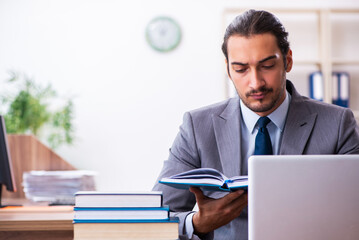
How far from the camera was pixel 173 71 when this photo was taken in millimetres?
4094

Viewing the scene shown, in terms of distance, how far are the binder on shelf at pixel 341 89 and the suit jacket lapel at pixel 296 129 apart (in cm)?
227

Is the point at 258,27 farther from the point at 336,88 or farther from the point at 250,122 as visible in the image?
the point at 336,88

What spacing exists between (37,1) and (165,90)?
4.23 feet

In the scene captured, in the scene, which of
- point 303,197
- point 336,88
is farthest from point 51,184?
point 336,88

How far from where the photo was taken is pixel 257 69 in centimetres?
155

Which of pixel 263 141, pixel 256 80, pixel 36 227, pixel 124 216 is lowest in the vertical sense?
pixel 36 227

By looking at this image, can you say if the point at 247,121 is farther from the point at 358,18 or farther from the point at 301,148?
the point at 358,18

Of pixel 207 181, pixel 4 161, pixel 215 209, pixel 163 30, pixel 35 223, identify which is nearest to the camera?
pixel 207 181

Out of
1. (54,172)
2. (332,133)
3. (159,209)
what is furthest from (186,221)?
(54,172)

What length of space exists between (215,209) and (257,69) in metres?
0.49

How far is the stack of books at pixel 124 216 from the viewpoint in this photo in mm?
1198

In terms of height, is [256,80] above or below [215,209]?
above

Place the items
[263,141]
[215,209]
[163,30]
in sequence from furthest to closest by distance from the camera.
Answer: [163,30]
[263,141]
[215,209]

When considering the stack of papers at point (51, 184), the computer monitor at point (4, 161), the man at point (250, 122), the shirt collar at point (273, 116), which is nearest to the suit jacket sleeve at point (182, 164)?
the man at point (250, 122)
